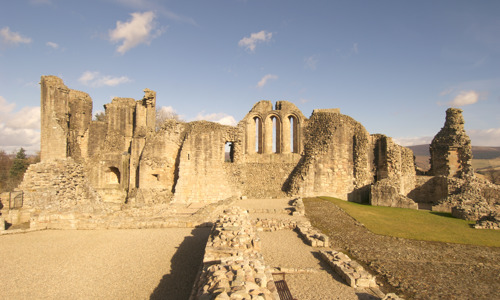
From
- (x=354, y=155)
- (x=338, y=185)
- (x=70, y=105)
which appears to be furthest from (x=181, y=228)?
(x=70, y=105)

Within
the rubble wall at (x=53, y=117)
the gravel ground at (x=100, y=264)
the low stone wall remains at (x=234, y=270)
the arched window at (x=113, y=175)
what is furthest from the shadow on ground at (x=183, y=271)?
the rubble wall at (x=53, y=117)

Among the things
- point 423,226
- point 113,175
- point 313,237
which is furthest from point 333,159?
point 113,175

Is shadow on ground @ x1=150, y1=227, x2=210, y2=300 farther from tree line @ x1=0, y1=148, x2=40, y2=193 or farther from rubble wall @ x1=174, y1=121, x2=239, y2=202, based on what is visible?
tree line @ x1=0, y1=148, x2=40, y2=193

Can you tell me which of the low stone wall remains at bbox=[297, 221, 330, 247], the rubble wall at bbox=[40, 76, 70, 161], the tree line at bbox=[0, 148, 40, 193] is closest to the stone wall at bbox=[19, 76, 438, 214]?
the rubble wall at bbox=[40, 76, 70, 161]

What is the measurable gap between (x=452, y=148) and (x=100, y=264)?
21.2 m

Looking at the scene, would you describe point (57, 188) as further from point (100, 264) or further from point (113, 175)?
point (113, 175)

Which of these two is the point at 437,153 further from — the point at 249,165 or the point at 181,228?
the point at 181,228

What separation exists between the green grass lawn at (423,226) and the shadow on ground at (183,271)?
19.9ft

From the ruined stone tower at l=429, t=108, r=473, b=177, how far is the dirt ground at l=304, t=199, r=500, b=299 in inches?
504

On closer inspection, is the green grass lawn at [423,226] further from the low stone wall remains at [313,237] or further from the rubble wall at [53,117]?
the rubble wall at [53,117]

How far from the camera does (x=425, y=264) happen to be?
21.1ft

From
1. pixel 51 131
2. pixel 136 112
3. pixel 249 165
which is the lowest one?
pixel 249 165

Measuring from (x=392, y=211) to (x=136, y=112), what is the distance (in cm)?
1837

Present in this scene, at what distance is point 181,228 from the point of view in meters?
9.66
